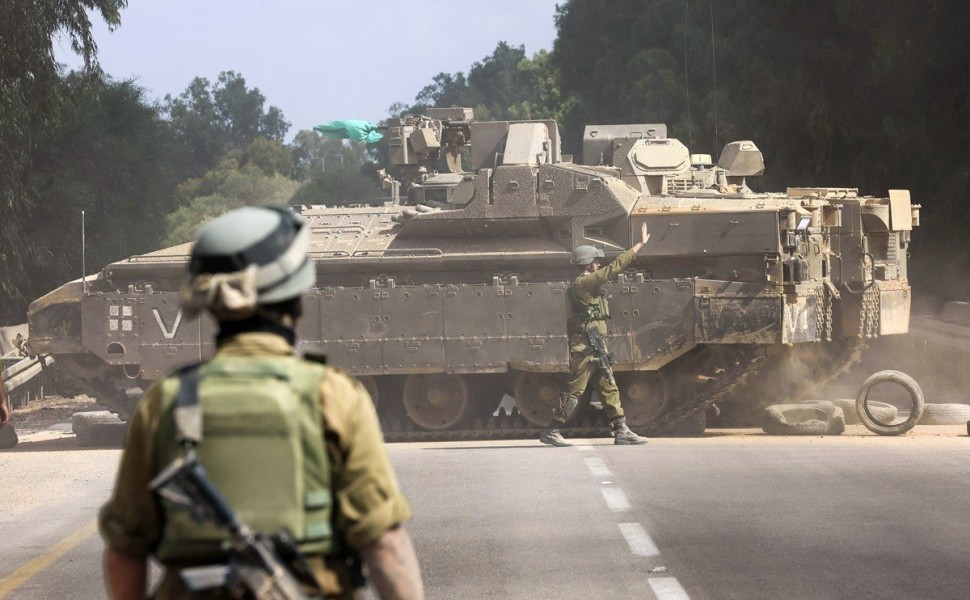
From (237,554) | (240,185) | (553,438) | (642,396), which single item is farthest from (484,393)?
(240,185)

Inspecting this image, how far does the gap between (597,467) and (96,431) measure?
730cm

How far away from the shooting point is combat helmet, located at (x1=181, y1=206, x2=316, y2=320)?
3430 millimetres

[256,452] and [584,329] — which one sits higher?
[256,452]

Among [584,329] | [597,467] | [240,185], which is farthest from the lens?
[240,185]

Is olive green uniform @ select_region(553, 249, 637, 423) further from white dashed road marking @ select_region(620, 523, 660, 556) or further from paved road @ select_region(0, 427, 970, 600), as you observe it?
white dashed road marking @ select_region(620, 523, 660, 556)

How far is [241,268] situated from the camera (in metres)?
3.46

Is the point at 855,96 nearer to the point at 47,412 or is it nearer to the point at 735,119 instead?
the point at 735,119

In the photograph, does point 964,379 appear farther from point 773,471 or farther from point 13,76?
point 13,76

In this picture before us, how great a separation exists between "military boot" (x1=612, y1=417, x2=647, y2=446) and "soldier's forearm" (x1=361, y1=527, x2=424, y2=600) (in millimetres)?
12522

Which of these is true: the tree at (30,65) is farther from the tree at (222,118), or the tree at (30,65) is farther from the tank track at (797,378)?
the tree at (222,118)

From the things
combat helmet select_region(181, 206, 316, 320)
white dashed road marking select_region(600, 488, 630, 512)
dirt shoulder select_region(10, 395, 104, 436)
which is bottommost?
dirt shoulder select_region(10, 395, 104, 436)

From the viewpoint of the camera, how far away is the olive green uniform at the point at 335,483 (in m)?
3.43

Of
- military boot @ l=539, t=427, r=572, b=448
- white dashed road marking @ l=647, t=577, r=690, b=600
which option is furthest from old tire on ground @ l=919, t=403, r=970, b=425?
white dashed road marking @ l=647, t=577, r=690, b=600

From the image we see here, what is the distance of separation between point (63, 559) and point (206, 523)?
6.33m
